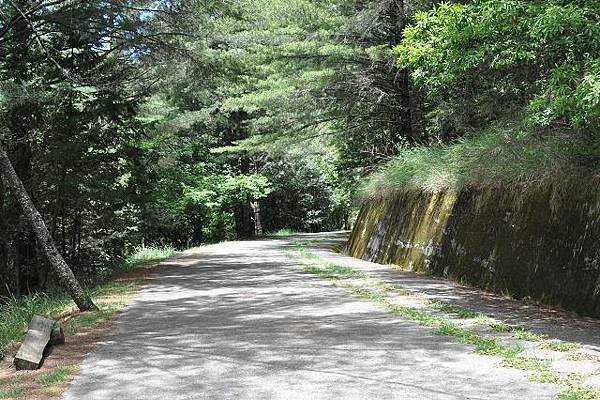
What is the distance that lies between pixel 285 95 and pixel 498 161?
34.8 feet

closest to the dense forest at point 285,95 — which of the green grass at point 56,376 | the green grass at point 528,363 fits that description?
the green grass at point 528,363

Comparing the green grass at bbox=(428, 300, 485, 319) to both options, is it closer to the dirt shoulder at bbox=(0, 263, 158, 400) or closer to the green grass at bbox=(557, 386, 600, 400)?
the green grass at bbox=(557, 386, 600, 400)

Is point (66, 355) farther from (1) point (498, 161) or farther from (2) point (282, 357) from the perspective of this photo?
(1) point (498, 161)

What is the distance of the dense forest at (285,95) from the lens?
279 inches

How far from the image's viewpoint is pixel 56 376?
550 cm

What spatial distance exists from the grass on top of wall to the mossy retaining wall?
235mm

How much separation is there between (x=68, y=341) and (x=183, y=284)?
5.21 metres

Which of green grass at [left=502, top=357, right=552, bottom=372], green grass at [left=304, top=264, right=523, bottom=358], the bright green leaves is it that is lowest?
green grass at [left=502, top=357, right=552, bottom=372]

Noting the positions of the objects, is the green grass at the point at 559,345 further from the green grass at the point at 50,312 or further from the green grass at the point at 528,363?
the green grass at the point at 50,312

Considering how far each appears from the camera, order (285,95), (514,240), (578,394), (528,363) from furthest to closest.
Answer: (285,95)
(514,240)
(528,363)
(578,394)

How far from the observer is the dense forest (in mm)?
7090

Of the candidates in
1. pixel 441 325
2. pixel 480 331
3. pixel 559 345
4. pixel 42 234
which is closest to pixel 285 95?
pixel 42 234

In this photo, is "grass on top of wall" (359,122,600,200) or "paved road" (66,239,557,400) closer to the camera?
"paved road" (66,239,557,400)

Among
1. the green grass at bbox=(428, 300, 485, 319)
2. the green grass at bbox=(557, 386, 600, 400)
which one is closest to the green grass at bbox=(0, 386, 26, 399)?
the green grass at bbox=(557, 386, 600, 400)
